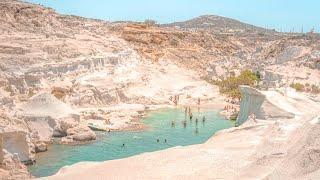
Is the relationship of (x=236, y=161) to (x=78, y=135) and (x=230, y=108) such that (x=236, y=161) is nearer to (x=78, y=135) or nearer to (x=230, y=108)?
(x=78, y=135)

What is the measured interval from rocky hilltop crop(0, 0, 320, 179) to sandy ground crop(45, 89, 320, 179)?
20.0ft

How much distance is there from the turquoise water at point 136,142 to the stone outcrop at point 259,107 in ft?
11.0

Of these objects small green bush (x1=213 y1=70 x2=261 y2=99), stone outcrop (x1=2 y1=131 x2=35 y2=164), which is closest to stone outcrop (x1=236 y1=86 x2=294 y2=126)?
stone outcrop (x1=2 y1=131 x2=35 y2=164)

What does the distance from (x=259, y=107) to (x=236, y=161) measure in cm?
1898

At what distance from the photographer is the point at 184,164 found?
894 inches

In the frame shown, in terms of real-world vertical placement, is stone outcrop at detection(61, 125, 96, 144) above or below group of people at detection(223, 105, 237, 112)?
above

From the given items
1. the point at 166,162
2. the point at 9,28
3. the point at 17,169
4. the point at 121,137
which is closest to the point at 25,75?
the point at 121,137

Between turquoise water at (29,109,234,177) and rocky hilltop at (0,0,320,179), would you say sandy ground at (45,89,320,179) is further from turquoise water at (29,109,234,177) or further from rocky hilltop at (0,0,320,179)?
turquoise water at (29,109,234,177)

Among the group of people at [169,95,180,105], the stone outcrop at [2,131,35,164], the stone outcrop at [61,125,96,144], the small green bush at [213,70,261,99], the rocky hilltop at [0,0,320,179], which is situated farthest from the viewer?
the small green bush at [213,70,261,99]

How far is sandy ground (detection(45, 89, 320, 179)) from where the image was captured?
19.8 meters

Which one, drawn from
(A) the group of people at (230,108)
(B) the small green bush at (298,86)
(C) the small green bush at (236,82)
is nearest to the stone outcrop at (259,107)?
(B) the small green bush at (298,86)

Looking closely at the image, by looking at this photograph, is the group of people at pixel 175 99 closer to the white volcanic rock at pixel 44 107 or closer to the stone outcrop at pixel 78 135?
the white volcanic rock at pixel 44 107

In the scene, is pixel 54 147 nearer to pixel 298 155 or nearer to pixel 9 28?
pixel 298 155

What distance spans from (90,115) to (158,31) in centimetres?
5507
